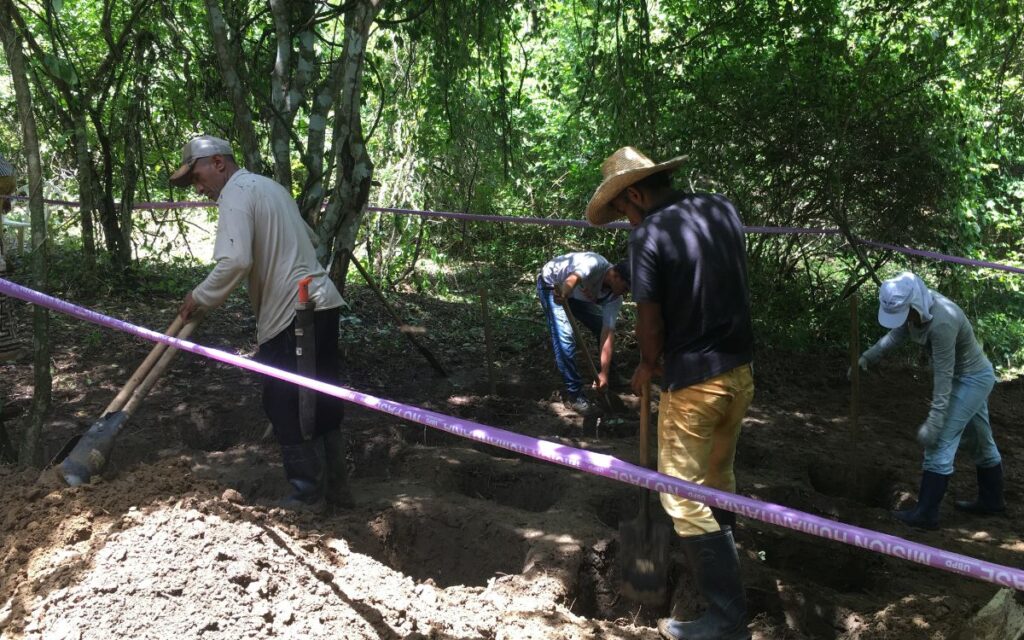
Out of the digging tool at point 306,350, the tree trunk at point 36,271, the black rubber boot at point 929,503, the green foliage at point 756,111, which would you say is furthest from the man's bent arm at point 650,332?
the green foliage at point 756,111

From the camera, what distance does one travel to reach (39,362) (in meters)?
4.23

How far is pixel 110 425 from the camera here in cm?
376

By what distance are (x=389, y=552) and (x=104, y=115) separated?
6840 mm

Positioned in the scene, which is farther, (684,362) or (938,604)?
(938,604)

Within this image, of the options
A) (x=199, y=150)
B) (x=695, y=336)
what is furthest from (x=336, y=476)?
(x=695, y=336)

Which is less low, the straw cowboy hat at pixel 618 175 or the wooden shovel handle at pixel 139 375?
the straw cowboy hat at pixel 618 175

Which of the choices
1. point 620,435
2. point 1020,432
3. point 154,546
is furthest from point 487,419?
point 1020,432

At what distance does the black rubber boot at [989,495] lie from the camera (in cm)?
499

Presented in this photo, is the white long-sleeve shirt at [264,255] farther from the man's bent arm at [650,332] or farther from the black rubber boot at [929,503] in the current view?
the black rubber boot at [929,503]

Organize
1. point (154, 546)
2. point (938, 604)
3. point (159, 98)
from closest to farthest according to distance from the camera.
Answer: point (154, 546) → point (938, 604) → point (159, 98)

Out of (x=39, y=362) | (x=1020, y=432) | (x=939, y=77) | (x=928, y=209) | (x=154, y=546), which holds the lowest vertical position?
(x=1020, y=432)

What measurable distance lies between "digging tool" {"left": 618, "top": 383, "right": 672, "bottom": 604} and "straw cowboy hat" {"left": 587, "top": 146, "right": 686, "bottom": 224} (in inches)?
36.5

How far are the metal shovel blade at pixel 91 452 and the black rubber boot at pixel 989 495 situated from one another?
505cm

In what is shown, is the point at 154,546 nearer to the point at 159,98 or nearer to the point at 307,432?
the point at 307,432
